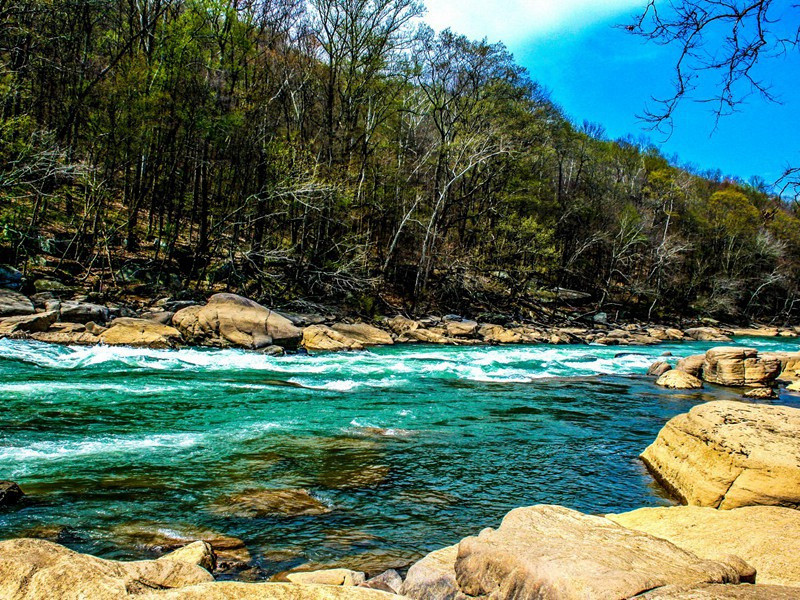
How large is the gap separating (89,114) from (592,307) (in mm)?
32449

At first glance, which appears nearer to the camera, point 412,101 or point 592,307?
point 412,101

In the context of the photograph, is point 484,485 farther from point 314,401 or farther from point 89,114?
point 89,114

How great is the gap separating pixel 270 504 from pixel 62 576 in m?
3.06

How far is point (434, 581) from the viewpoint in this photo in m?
3.29

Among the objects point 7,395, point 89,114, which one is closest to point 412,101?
point 89,114

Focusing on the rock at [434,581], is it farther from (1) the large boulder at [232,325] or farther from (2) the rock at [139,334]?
(1) the large boulder at [232,325]

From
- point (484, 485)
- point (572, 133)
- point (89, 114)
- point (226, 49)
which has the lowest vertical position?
point (484, 485)

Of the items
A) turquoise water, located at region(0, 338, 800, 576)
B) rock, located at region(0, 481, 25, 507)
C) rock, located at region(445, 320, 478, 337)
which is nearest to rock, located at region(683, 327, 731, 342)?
rock, located at region(445, 320, 478, 337)

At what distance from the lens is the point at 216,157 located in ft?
76.6

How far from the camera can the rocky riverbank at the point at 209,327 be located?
44.2ft

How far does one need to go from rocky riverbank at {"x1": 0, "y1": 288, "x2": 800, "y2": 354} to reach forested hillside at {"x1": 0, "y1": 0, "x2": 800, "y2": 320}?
2445 mm

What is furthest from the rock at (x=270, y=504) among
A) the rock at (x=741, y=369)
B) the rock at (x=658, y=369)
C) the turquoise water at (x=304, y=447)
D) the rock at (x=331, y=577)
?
the rock at (x=658, y=369)

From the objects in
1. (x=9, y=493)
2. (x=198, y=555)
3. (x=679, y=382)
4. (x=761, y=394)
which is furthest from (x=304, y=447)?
(x=761, y=394)

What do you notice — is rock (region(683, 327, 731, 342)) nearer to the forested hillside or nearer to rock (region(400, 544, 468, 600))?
the forested hillside
